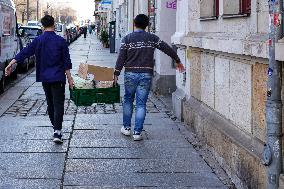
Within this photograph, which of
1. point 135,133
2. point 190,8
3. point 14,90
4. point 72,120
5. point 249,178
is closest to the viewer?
point 249,178

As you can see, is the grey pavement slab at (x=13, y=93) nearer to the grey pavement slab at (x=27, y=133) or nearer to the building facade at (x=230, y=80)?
the grey pavement slab at (x=27, y=133)

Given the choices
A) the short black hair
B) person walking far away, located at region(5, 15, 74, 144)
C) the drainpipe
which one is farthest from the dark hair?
the drainpipe

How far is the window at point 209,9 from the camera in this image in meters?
7.89

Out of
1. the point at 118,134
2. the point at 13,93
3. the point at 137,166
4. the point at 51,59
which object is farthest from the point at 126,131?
the point at 13,93

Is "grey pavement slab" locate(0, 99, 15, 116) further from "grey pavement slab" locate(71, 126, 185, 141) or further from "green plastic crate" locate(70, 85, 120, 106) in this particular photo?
"green plastic crate" locate(70, 85, 120, 106)

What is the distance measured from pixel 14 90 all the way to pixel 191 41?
7673 millimetres

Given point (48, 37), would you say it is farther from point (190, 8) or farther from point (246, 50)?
point (246, 50)

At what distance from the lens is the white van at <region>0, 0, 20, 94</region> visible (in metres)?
14.0

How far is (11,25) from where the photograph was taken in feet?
54.3

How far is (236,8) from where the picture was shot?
686 cm

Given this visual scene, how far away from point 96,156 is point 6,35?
8.61 m

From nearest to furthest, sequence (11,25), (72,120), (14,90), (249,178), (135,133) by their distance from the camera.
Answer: (249,178) < (135,133) < (72,120) < (14,90) < (11,25)

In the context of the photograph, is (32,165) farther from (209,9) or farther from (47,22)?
(209,9)

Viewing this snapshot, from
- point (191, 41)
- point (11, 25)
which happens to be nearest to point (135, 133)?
point (191, 41)
